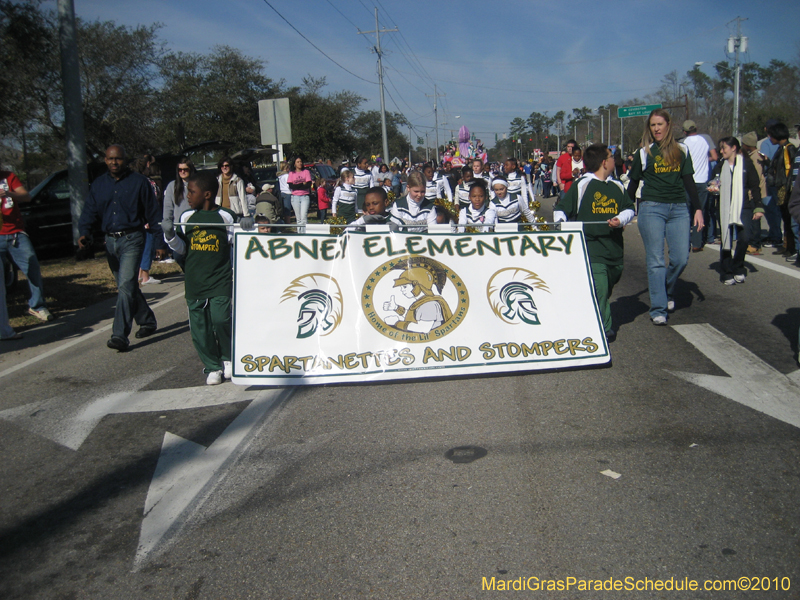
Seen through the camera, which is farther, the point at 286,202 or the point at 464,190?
the point at 286,202

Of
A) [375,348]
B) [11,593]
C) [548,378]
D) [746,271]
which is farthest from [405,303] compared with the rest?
[746,271]

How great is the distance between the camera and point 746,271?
9219 mm

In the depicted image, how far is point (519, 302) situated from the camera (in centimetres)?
546

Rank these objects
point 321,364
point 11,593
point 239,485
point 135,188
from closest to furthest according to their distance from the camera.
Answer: point 11,593, point 239,485, point 321,364, point 135,188

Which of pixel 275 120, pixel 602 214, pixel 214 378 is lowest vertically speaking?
pixel 214 378

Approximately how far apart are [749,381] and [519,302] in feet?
5.76

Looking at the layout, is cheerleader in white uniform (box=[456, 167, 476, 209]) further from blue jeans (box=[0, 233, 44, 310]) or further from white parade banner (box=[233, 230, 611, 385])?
blue jeans (box=[0, 233, 44, 310])

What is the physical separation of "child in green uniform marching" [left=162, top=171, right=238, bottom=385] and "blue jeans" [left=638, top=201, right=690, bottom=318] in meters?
3.89

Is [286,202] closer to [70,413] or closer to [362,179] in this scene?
[362,179]

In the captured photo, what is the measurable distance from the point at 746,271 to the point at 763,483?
653 centimetres

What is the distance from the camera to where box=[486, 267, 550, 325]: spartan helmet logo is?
5398mm

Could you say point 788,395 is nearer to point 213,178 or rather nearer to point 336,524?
point 336,524

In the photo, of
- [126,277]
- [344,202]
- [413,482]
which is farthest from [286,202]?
[413,482]

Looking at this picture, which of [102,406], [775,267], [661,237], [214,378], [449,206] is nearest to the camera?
[102,406]
